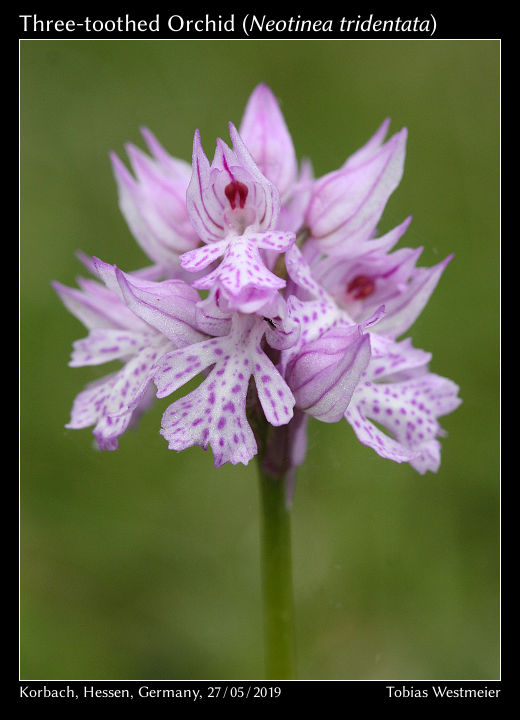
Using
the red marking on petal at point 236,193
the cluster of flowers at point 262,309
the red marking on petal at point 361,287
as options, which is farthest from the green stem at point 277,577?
the red marking on petal at point 236,193

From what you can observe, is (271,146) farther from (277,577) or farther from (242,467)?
(242,467)

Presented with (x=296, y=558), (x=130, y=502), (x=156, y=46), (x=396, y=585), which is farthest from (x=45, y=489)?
(x=156, y=46)

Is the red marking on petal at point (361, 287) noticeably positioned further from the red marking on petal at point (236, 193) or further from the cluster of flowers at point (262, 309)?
the red marking on petal at point (236, 193)

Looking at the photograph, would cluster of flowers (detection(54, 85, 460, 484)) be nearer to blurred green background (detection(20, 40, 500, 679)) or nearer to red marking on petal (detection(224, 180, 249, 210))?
red marking on petal (detection(224, 180, 249, 210))

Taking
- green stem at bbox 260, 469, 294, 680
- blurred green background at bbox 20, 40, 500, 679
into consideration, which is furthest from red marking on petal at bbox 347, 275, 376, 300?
blurred green background at bbox 20, 40, 500, 679

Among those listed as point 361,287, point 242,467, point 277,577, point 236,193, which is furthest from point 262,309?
point 242,467
